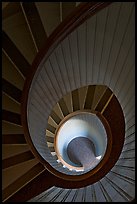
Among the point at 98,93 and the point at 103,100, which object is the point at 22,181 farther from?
the point at 98,93

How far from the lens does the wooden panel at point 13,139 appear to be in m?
3.26

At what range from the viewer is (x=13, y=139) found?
3338 millimetres

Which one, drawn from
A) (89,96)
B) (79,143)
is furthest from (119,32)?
(79,143)

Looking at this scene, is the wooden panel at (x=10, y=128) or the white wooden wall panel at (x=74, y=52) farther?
the wooden panel at (x=10, y=128)

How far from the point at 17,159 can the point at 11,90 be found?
36.3 inches

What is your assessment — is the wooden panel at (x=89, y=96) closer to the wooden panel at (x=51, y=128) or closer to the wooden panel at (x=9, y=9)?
the wooden panel at (x=51, y=128)

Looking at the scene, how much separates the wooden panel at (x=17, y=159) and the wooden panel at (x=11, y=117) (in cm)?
44

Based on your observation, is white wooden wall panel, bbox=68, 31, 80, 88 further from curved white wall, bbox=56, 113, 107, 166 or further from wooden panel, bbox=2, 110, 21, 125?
curved white wall, bbox=56, 113, 107, 166

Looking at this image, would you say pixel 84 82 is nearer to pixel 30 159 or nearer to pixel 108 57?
pixel 108 57

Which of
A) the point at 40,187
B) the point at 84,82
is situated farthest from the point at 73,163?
the point at 84,82

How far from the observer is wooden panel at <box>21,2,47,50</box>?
2.46 m

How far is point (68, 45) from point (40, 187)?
2.23 m

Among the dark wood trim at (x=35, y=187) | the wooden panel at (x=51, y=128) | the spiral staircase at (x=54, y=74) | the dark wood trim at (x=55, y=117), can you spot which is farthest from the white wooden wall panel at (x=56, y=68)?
the wooden panel at (x=51, y=128)

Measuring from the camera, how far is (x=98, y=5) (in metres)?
2.12
